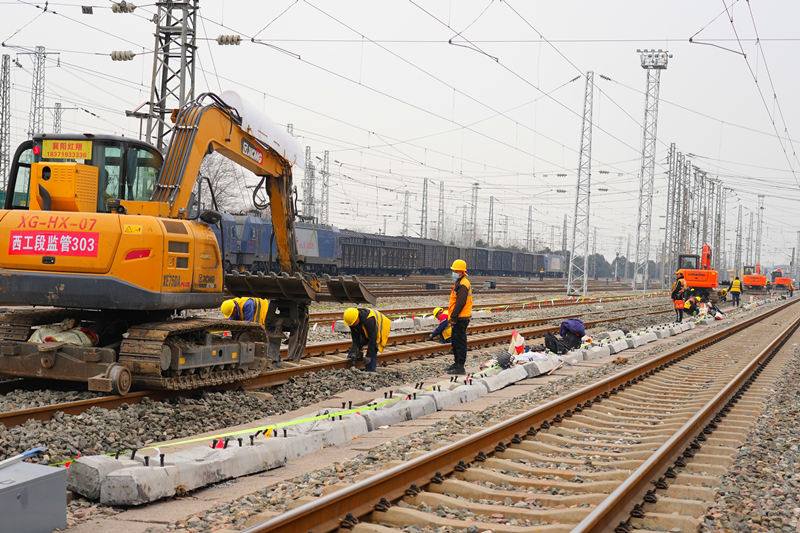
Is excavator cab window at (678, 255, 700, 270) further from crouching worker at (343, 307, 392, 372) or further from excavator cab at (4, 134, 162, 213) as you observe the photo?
excavator cab at (4, 134, 162, 213)

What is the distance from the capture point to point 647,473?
608 centimetres

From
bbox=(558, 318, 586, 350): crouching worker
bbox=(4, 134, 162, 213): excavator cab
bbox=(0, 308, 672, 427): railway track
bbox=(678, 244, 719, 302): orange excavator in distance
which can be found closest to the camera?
bbox=(0, 308, 672, 427): railway track

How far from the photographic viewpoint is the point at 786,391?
12430mm

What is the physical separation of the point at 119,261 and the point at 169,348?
1150 mm

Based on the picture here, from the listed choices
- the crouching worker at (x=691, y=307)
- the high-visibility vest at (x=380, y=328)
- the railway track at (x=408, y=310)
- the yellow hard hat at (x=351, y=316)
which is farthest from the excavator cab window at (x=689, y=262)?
the yellow hard hat at (x=351, y=316)

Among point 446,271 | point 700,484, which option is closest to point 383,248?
point 446,271

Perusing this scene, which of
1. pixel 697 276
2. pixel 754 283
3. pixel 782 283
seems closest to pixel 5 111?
pixel 697 276

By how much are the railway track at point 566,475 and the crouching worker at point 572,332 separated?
16.0ft

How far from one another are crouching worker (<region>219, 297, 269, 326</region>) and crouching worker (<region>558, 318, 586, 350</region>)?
21.8ft

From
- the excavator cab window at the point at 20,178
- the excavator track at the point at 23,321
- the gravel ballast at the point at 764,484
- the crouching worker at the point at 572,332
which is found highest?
the excavator cab window at the point at 20,178

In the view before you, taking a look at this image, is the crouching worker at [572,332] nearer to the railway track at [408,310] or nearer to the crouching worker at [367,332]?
the crouching worker at [367,332]

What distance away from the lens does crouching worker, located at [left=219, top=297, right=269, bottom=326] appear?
11.9 metres

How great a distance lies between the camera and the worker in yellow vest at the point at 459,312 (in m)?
12.4

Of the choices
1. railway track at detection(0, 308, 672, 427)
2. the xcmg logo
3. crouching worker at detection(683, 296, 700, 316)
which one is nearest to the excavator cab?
the xcmg logo
